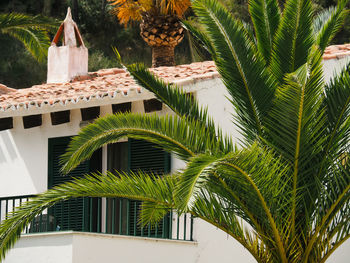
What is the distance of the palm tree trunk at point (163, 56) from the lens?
21894 mm

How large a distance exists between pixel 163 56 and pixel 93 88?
6.05m

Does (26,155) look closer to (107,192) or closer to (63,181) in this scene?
(63,181)

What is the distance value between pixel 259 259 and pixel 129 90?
4.14 m

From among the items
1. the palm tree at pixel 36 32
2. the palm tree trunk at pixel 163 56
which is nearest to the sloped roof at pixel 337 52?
the palm tree trunk at pixel 163 56

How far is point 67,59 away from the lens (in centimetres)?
1903

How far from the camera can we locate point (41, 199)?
1140 cm

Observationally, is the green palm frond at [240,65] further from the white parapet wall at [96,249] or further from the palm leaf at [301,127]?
the white parapet wall at [96,249]

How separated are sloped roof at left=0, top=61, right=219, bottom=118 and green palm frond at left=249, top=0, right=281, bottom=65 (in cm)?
256

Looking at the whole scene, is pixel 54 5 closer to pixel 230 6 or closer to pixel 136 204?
pixel 230 6

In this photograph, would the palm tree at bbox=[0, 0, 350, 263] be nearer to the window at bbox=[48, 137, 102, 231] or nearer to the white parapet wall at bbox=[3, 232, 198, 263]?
the white parapet wall at bbox=[3, 232, 198, 263]

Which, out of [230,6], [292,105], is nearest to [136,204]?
[292,105]

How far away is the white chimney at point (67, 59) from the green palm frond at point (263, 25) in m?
7.43

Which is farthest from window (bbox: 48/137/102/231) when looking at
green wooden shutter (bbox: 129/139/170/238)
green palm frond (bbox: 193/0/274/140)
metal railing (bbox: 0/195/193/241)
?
green palm frond (bbox: 193/0/274/140)

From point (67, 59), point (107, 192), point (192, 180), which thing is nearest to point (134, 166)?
point (107, 192)
